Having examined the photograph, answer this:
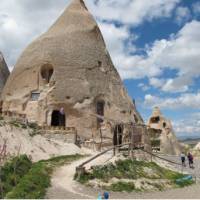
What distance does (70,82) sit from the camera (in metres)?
33.2

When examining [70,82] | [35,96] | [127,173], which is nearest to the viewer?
[127,173]

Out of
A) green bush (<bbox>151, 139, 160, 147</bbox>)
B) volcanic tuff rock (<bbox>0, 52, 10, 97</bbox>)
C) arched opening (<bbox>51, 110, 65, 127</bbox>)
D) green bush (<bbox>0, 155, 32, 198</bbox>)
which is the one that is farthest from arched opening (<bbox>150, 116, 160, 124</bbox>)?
green bush (<bbox>0, 155, 32, 198</bbox>)

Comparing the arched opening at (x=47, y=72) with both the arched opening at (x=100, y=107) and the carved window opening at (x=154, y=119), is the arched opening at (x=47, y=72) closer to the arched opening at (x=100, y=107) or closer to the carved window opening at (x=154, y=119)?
the arched opening at (x=100, y=107)

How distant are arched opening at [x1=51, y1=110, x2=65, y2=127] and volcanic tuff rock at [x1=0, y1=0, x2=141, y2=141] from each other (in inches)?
7.7

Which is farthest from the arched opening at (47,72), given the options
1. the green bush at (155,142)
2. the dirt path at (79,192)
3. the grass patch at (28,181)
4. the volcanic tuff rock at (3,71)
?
the green bush at (155,142)

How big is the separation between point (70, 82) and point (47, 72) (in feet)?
10.1

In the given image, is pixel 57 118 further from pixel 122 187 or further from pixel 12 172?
pixel 12 172

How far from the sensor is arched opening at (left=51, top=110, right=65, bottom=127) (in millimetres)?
32500

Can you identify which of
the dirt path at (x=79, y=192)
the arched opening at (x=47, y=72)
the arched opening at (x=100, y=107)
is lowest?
the dirt path at (x=79, y=192)

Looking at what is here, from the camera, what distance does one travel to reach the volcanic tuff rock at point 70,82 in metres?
32.5

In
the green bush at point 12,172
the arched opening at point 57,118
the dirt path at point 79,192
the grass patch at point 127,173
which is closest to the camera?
the green bush at point 12,172

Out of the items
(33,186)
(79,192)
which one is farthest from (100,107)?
(33,186)

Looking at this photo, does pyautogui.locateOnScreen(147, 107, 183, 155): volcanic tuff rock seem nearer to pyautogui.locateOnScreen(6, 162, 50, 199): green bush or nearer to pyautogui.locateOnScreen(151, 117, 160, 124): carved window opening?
pyautogui.locateOnScreen(151, 117, 160, 124): carved window opening

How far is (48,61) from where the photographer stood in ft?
112
